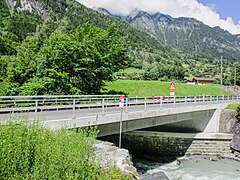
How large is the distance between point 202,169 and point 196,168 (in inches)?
16.3

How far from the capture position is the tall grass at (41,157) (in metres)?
5.61

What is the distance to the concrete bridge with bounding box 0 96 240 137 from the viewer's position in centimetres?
1177

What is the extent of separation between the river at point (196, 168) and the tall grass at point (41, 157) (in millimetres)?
11474

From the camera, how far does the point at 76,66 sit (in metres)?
27.2

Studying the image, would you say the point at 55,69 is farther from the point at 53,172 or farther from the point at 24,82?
the point at 53,172

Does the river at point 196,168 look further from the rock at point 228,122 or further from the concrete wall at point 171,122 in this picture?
the rock at point 228,122

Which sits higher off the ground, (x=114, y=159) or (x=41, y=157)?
(x=41, y=157)

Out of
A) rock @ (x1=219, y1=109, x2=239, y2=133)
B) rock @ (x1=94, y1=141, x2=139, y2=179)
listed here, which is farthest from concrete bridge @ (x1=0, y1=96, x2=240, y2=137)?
rock @ (x1=94, y1=141, x2=139, y2=179)

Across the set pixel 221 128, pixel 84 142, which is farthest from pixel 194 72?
pixel 84 142

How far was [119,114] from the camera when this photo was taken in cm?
1451

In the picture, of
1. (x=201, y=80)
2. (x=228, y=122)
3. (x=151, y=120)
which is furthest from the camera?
(x=201, y=80)

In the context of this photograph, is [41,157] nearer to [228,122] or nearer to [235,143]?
[235,143]

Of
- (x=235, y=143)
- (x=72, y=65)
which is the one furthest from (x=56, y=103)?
(x=235, y=143)

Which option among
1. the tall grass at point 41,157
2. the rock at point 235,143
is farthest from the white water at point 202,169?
the tall grass at point 41,157
